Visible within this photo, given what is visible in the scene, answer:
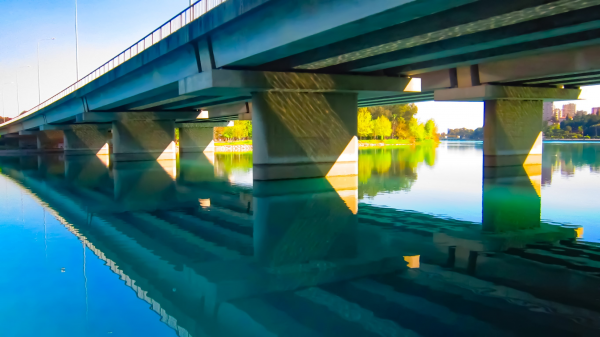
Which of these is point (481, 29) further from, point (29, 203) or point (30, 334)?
point (29, 203)

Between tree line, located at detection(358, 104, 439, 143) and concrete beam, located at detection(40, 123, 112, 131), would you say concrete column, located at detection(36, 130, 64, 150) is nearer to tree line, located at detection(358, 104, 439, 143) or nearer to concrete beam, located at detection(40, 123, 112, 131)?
concrete beam, located at detection(40, 123, 112, 131)

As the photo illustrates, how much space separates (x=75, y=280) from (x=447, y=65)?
1845cm

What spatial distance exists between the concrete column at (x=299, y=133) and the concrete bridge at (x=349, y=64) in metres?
0.05

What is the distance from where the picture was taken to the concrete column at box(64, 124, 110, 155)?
207 feet

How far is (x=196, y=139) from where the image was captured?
6462 centimetres

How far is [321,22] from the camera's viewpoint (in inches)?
530

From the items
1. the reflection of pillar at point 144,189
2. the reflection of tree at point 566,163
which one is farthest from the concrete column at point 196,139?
Answer: the reflection of tree at point 566,163

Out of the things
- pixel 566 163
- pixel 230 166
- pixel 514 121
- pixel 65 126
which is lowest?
pixel 230 166

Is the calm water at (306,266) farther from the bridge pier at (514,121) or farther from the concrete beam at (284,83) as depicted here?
the bridge pier at (514,121)

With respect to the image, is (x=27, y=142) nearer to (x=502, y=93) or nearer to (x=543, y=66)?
(x=502, y=93)

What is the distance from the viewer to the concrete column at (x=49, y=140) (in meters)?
73.5

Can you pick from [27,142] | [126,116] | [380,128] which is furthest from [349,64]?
[380,128]

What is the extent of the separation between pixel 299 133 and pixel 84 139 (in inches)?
1996

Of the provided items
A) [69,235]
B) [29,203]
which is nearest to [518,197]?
[69,235]
